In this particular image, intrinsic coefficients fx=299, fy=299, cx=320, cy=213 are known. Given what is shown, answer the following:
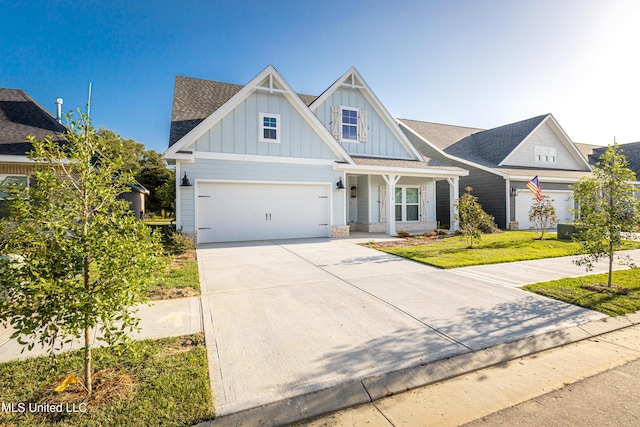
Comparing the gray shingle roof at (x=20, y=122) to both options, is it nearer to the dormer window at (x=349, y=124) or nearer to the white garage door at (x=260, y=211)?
the white garage door at (x=260, y=211)

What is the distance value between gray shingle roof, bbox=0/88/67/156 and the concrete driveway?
828cm

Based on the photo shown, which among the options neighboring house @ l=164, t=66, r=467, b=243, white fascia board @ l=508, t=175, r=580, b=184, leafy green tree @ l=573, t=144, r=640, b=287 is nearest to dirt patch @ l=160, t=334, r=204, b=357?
leafy green tree @ l=573, t=144, r=640, b=287

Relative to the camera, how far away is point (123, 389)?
2535mm

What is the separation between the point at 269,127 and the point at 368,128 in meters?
5.85

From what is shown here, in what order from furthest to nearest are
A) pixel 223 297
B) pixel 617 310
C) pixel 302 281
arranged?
pixel 302 281, pixel 223 297, pixel 617 310

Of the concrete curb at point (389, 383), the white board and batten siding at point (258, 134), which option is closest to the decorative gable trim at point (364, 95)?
the white board and batten siding at point (258, 134)

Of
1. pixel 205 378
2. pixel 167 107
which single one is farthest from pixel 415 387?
pixel 167 107

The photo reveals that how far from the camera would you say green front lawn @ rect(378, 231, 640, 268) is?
320 inches

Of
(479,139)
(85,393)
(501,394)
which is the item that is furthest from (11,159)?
(479,139)

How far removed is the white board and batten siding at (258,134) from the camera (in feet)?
36.8

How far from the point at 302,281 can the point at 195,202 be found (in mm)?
6570

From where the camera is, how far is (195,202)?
1087cm

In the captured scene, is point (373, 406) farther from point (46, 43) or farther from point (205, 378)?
point (46, 43)

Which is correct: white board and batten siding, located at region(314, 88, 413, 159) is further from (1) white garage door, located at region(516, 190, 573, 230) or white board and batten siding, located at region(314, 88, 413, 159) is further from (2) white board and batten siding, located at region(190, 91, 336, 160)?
(1) white garage door, located at region(516, 190, 573, 230)
